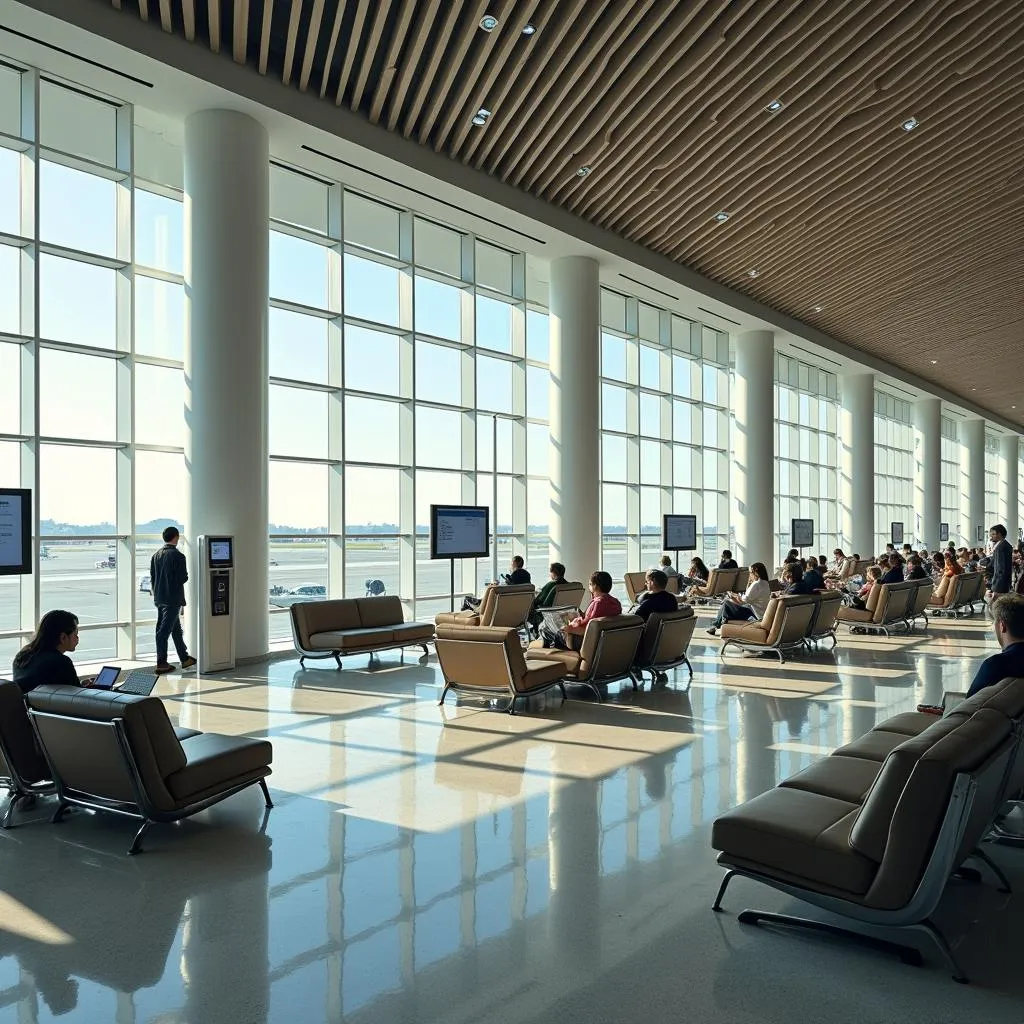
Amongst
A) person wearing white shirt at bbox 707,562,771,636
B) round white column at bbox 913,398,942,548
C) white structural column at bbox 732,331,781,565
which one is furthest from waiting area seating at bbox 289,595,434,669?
round white column at bbox 913,398,942,548

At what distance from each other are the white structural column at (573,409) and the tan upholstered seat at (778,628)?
4393 millimetres

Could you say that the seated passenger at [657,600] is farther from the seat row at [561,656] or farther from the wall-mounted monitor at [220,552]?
the wall-mounted monitor at [220,552]

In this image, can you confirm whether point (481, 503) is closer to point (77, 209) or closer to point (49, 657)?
point (77, 209)

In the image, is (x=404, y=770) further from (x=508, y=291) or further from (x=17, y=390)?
(x=508, y=291)

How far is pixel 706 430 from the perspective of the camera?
22766 millimetres

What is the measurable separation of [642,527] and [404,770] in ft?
48.5

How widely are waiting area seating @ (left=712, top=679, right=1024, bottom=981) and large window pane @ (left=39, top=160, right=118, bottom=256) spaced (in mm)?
10298

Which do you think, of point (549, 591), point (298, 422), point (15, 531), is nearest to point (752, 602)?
point (549, 591)

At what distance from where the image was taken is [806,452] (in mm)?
27344

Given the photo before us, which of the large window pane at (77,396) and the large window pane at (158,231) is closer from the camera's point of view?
the large window pane at (77,396)

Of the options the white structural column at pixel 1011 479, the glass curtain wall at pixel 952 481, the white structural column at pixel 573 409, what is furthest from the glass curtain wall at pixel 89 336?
the white structural column at pixel 1011 479

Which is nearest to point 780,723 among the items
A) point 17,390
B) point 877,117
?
point 877,117

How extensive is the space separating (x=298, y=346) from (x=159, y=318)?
2.06m

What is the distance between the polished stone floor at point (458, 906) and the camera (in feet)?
10.4
